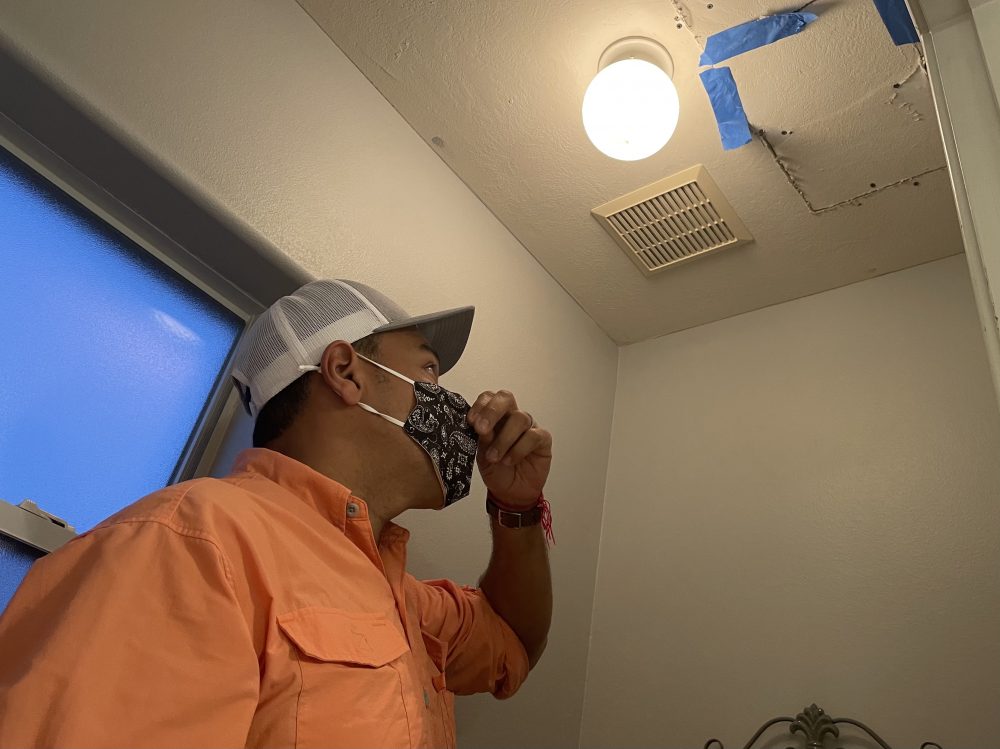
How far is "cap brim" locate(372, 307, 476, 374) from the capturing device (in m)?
1.26

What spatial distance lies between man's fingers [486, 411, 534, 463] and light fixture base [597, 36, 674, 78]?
2.66 ft

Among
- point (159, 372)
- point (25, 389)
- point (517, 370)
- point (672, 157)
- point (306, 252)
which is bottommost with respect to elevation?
point (25, 389)

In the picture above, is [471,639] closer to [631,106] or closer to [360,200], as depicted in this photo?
[360,200]

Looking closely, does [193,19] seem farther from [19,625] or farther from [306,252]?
[19,625]

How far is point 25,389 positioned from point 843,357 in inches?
72.6

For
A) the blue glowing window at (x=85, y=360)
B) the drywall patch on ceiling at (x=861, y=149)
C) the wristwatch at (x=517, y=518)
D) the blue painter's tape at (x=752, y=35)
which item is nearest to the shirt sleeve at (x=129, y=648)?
the blue glowing window at (x=85, y=360)

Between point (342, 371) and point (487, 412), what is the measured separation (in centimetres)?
24

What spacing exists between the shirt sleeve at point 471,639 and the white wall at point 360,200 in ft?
0.74

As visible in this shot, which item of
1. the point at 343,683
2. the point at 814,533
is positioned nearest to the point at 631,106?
the point at 814,533

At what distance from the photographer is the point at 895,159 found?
1.72 m

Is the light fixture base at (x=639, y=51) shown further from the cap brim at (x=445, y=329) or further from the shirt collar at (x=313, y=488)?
the shirt collar at (x=313, y=488)

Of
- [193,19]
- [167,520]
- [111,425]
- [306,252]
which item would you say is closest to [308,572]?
[167,520]

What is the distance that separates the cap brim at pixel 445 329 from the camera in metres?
1.26

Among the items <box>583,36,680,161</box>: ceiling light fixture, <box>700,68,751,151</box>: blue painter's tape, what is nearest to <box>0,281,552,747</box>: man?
<box>583,36,680,161</box>: ceiling light fixture
